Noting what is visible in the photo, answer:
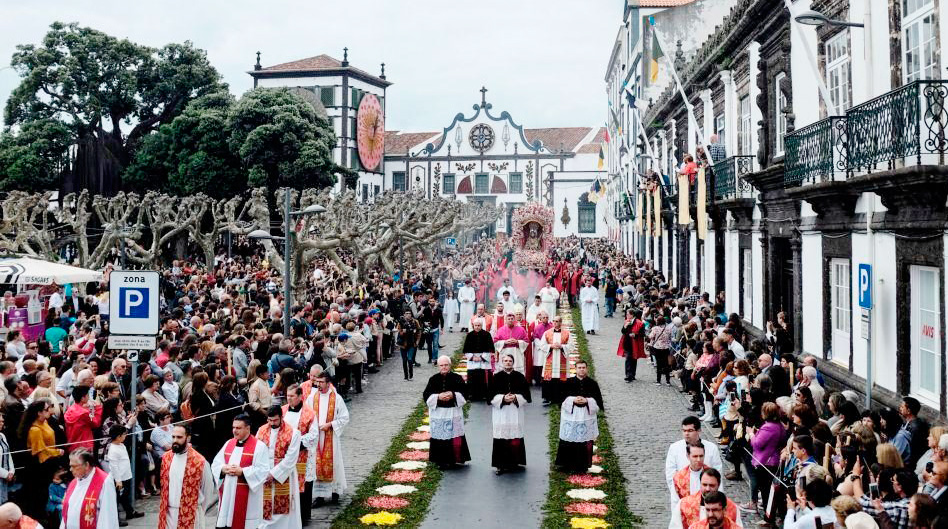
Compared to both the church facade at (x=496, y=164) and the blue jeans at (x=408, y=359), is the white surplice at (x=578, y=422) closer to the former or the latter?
the blue jeans at (x=408, y=359)

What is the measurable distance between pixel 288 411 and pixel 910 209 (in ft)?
25.8

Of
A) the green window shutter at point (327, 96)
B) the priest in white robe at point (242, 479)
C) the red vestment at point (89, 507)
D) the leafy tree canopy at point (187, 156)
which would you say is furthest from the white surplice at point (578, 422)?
the green window shutter at point (327, 96)

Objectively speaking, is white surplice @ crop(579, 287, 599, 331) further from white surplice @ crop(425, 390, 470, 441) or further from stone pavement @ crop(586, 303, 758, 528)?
white surplice @ crop(425, 390, 470, 441)

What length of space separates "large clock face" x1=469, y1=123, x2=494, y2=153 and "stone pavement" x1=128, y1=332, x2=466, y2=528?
225ft

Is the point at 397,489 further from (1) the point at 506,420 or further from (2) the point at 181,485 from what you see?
(2) the point at 181,485

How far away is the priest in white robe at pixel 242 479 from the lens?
8617 millimetres

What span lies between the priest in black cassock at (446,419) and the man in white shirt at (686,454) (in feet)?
14.4

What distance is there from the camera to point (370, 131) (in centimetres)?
7775

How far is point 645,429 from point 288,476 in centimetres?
736

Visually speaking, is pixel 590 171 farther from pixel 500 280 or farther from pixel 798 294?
pixel 798 294

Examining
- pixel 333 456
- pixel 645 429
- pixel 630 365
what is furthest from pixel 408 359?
pixel 333 456

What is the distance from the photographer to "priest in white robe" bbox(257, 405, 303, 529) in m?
8.88

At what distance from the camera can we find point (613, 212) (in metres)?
64.0

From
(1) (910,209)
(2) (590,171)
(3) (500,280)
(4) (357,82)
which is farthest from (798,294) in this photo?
(2) (590,171)
